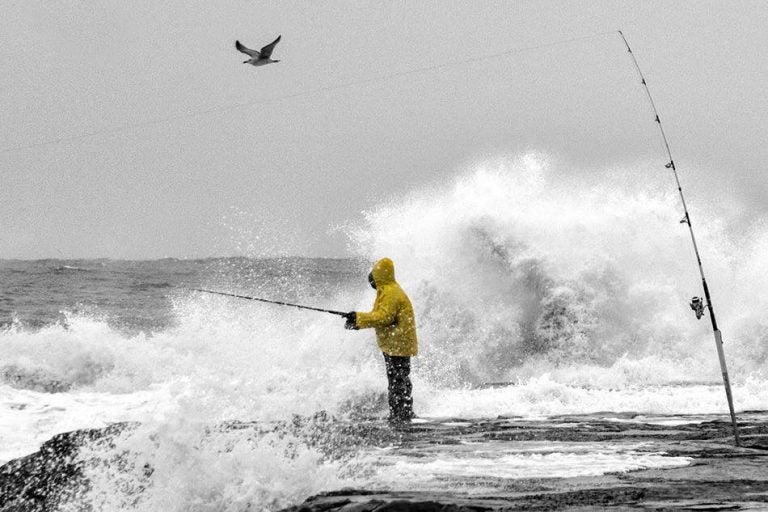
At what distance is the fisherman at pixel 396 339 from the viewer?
8.17 meters

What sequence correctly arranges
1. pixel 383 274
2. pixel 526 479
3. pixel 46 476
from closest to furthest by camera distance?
pixel 526 479, pixel 46 476, pixel 383 274

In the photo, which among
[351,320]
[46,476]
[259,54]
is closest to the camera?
[46,476]

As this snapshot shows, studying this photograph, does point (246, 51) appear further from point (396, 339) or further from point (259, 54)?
point (396, 339)

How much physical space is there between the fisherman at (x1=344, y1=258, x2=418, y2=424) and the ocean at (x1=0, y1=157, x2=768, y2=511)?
277 mm

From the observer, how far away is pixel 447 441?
6.76 metres

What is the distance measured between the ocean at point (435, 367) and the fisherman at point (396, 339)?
0.28 meters

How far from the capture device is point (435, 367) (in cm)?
1344

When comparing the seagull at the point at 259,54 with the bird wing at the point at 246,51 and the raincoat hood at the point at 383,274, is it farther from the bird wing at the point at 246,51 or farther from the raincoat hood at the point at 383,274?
the raincoat hood at the point at 383,274

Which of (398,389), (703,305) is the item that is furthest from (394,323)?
(703,305)

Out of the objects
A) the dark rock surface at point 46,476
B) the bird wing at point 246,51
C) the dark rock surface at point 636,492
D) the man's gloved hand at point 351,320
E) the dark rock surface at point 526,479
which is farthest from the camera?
the bird wing at point 246,51

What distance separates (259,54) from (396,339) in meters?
4.06

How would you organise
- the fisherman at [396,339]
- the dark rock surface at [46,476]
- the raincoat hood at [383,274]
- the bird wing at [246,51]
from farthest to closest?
the bird wing at [246,51] < the raincoat hood at [383,274] < the fisherman at [396,339] < the dark rock surface at [46,476]

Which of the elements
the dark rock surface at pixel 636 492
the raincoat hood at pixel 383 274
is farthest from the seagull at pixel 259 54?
the dark rock surface at pixel 636 492

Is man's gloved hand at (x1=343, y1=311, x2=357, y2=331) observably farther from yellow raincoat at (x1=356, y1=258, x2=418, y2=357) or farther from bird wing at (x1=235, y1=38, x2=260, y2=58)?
bird wing at (x1=235, y1=38, x2=260, y2=58)
